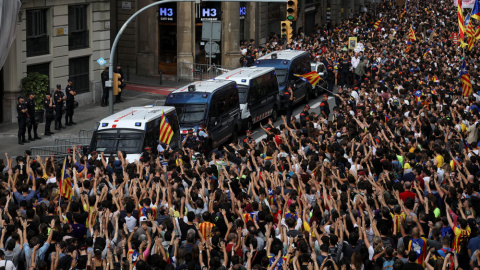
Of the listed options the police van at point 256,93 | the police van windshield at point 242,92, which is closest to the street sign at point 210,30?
the police van at point 256,93

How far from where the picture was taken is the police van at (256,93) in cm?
2908

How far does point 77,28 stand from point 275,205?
22.2 metres

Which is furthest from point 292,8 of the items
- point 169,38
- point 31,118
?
point 169,38

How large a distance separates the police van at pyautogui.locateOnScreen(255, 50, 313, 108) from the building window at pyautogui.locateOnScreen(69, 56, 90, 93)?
23.5 feet

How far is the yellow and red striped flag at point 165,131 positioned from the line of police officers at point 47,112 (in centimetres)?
758

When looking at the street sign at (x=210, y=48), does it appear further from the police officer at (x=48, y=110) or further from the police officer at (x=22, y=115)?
the police officer at (x=22, y=115)

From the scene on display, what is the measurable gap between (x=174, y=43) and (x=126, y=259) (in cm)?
3391

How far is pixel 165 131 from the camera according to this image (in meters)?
21.6

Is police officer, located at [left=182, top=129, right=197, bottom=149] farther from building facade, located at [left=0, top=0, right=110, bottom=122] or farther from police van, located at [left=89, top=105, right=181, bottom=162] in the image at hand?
building facade, located at [left=0, top=0, right=110, bottom=122]

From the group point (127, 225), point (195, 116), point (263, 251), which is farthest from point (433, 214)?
point (195, 116)

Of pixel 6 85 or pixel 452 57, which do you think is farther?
pixel 452 57

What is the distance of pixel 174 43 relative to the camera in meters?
44.7

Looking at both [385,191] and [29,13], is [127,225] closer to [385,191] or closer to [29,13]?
[385,191]

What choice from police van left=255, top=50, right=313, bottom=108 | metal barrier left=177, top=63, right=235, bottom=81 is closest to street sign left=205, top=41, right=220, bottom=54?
police van left=255, top=50, right=313, bottom=108
